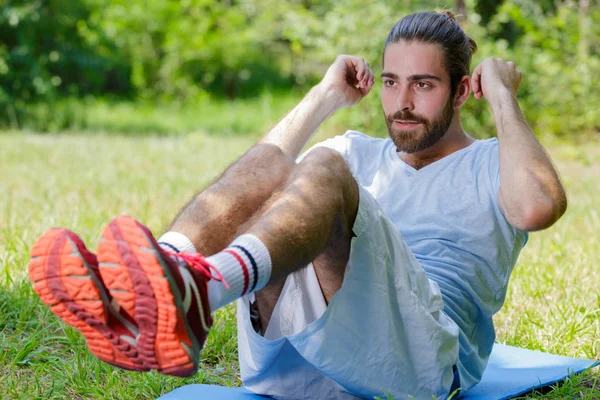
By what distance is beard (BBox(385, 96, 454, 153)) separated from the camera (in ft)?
8.59

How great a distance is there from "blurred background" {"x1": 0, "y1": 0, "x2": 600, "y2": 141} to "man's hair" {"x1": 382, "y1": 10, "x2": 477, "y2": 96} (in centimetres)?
420

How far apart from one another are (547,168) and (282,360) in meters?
0.94

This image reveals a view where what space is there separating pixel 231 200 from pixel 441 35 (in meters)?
1.04

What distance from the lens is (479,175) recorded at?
2527 millimetres

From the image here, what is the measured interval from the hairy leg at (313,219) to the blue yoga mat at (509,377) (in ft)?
2.01

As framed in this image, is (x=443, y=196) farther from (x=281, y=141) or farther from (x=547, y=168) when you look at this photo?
(x=281, y=141)

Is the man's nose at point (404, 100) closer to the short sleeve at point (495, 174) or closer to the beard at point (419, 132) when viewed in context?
the beard at point (419, 132)

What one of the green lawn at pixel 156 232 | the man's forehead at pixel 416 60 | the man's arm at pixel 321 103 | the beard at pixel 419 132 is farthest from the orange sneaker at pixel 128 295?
the man's forehead at pixel 416 60

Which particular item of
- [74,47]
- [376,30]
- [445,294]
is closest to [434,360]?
[445,294]

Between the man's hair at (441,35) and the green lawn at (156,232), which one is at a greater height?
the man's hair at (441,35)

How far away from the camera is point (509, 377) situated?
2664 millimetres

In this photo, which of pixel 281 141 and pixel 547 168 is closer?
pixel 547 168

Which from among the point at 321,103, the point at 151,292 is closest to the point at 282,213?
the point at 151,292

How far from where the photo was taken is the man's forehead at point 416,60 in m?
2.64
